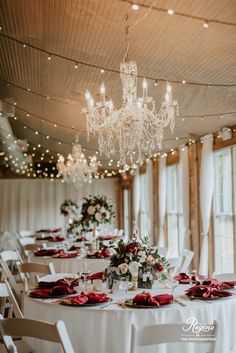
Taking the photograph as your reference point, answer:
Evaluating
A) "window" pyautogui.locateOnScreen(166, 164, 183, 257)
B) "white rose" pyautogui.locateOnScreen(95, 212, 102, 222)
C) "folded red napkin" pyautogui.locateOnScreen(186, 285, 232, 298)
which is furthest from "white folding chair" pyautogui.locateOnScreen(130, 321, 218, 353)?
"window" pyautogui.locateOnScreen(166, 164, 183, 257)

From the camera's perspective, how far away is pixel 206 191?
8.78m

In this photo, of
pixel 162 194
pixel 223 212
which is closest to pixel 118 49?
pixel 223 212

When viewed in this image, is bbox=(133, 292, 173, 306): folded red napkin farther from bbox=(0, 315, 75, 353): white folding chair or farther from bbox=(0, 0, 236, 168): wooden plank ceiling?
bbox=(0, 0, 236, 168): wooden plank ceiling

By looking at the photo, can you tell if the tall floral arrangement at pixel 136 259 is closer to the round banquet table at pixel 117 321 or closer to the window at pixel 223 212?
the round banquet table at pixel 117 321

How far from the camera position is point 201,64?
5.33 m

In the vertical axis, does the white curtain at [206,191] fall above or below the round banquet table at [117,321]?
above

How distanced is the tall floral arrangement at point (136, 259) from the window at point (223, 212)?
173 inches

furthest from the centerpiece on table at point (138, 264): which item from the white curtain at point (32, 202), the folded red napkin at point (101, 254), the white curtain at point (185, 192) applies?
the white curtain at point (32, 202)

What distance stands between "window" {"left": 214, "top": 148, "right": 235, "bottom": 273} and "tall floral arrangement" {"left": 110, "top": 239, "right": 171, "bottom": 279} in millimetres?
4387

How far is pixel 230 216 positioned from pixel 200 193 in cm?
87

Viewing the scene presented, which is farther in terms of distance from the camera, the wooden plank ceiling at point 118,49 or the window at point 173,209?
the window at point 173,209

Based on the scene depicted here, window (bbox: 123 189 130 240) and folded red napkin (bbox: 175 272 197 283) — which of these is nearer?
folded red napkin (bbox: 175 272 197 283)

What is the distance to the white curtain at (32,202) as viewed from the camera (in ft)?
52.9

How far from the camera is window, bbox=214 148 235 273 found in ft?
27.3
